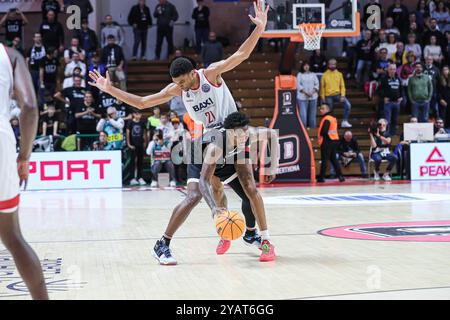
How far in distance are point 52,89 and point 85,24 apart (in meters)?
2.26

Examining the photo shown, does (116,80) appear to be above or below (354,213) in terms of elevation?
above

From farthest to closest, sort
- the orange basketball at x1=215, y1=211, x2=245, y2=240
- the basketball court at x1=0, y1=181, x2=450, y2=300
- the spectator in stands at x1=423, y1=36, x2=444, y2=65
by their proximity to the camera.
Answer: the spectator in stands at x1=423, y1=36, x2=444, y2=65, the orange basketball at x1=215, y1=211, x2=245, y2=240, the basketball court at x1=0, y1=181, x2=450, y2=300

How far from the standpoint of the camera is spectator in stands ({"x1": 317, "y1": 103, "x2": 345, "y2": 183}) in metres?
18.6

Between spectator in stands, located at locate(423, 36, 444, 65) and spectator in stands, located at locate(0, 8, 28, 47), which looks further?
spectator in stands, located at locate(423, 36, 444, 65)

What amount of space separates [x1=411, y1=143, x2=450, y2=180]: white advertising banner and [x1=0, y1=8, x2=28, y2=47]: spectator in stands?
442 inches

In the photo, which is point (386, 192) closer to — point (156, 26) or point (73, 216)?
point (73, 216)

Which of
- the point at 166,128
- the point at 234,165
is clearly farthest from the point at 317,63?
the point at 234,165

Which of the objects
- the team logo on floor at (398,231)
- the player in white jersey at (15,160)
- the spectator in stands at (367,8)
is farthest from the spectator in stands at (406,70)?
the player in white jersey at (15,160)

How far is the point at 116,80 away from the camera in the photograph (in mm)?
21750

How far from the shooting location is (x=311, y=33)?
57.5 ft

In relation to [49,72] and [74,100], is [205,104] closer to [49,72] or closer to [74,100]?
[74,100]

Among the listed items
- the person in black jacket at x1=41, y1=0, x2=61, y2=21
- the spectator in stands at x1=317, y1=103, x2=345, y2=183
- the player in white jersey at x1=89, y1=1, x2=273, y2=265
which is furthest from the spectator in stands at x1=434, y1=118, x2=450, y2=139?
the player in white jersey at x1=89, y1=1, x2=273, y2=265

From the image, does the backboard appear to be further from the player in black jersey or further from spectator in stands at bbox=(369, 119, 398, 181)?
the player in black jersey
